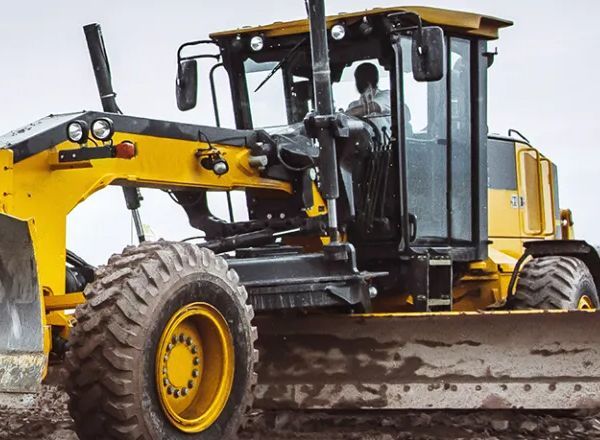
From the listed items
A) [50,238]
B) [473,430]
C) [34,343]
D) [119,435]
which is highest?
[50,238]

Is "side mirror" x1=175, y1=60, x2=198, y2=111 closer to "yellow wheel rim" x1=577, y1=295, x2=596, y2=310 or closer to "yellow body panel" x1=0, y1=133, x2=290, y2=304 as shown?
"yellow body panel" x1=0, y1=133, x2=290, y2=304

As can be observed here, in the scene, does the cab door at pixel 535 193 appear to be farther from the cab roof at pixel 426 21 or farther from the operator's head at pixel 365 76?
the operator's head at pixel 365 76

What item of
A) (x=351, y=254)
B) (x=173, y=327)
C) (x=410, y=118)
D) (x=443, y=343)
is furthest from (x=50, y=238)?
(x=410, y=118)

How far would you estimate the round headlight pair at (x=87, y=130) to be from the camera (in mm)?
6223

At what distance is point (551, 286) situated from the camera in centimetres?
892

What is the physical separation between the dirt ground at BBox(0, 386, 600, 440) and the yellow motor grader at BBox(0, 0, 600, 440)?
8.0 inches

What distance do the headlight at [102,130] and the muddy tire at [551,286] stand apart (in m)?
3.94

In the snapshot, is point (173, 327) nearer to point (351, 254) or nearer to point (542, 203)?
point (351, 254)

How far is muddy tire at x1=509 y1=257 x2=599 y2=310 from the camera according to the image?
29.2 ft

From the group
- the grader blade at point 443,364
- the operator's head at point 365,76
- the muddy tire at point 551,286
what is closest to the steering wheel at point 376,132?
the operator's head at point 365,76

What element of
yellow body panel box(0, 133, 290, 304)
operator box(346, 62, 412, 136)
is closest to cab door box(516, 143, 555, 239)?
operator box(346, 62, 412, 136)

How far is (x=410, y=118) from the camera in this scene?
8.59 meters

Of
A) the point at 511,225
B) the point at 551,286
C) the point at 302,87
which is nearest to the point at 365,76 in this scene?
the point at 302,87

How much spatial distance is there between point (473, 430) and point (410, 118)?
237 centimetres
